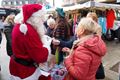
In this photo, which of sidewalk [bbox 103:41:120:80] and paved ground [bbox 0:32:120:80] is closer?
paved ground [bbox 0:32:120:80]

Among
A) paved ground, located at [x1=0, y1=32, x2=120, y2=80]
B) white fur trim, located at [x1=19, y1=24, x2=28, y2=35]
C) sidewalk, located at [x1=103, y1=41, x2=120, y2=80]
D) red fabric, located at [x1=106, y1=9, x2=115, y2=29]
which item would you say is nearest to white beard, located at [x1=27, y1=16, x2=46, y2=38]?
white fur trim, located at [x1=19, y1=24, x2=28, y2=35]

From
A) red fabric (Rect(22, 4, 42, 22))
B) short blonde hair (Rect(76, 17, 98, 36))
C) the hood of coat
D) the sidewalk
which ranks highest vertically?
red fabric (Rect(22, 4, 42, 22))

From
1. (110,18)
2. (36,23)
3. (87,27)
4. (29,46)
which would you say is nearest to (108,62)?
(110,18)

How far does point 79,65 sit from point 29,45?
2.01 ft

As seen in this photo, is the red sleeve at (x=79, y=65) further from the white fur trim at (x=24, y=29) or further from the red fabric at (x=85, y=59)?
the white fur trim at (x=24, y=29)

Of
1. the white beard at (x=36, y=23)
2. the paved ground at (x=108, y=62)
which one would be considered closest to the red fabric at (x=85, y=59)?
the white beard at (x=36, y=23)

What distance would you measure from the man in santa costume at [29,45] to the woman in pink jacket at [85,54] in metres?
0.33

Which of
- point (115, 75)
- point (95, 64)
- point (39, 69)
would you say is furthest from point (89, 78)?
point (115, 75)

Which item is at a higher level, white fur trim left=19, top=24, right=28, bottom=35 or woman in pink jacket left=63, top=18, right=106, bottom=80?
white fur trim left=19, top=24, right=28, bottom=35

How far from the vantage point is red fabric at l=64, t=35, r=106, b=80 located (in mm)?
2674

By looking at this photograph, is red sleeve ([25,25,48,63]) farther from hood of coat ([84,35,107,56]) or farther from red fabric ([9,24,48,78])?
hood of coat ([84,35,107,56])

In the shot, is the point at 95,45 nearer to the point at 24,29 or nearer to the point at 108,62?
the point at 24,29

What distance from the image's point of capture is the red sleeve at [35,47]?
8.58ft

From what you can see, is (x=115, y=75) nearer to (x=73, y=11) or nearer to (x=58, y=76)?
(x=58, y=76)
